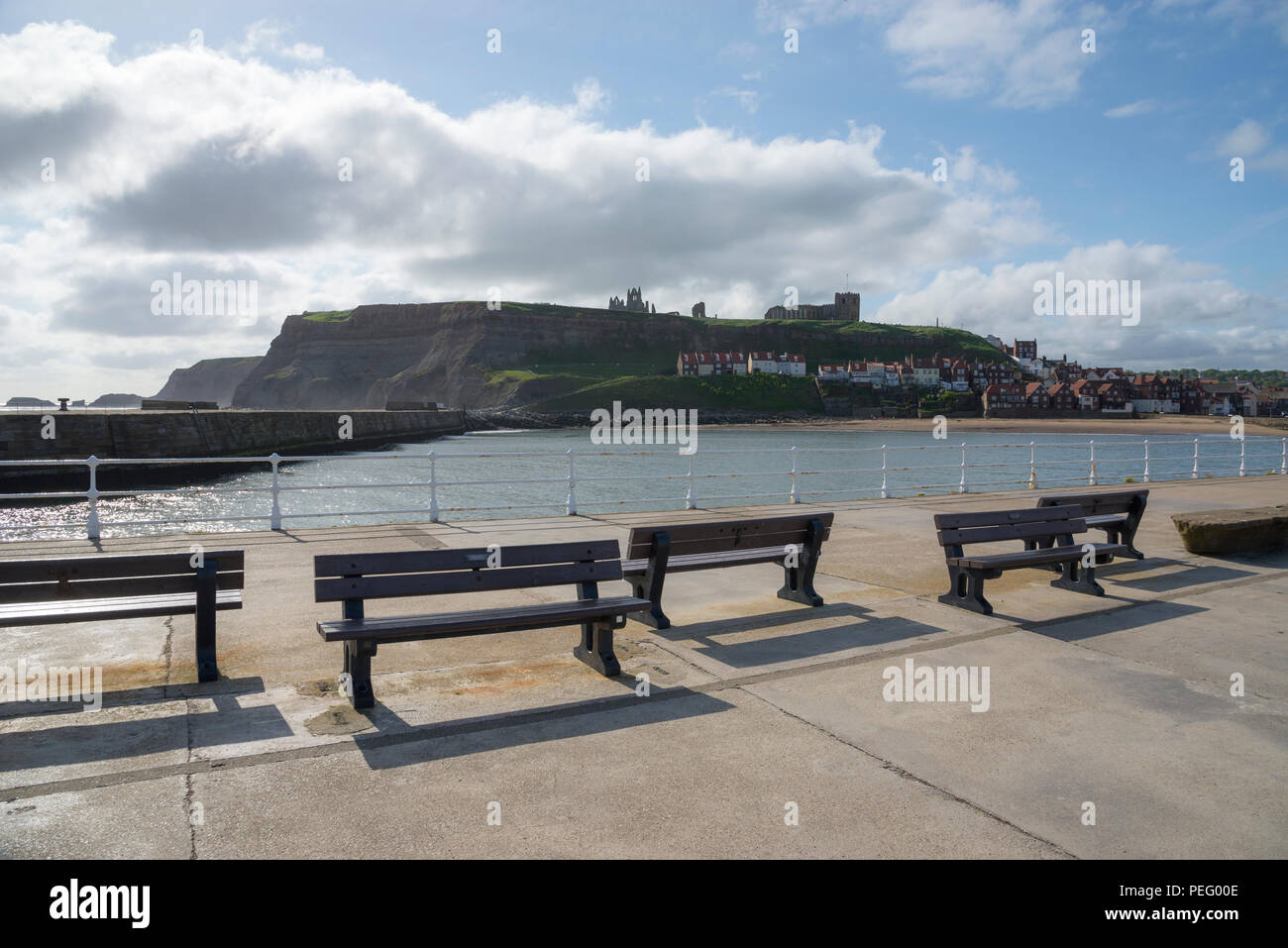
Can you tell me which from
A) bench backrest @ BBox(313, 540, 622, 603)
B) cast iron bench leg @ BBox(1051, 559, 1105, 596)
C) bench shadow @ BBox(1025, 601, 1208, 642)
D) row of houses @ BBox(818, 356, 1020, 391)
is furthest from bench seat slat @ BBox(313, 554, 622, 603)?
row of houses @ BBox(818, 356, 1020, 391)

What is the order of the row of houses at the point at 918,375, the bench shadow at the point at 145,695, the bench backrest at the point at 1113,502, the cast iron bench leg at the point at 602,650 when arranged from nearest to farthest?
the bench shadow at the point at 145,695, the cast iron bench leg at the point at 602,650, the bench backrest at the point at 1113,502, the row of houses at the point at 918,375

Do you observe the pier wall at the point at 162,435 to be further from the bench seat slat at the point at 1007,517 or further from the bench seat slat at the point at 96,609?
the bench seat slat at the point at 1007,517

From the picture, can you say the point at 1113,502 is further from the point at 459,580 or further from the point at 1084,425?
the point at 1084,425

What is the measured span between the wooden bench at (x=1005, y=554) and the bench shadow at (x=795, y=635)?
2.43 ft

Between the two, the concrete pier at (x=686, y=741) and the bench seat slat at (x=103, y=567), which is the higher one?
the bench seat slat at (x=103, y=567)

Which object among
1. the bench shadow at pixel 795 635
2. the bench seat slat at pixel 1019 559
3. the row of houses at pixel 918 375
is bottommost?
the bench shadow at pixel 795 635

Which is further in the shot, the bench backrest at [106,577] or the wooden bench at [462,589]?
the bench backrest at [106,577]

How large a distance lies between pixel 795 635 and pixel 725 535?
1.06 metres

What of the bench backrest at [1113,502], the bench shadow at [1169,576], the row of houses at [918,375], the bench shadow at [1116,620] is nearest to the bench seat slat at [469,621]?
the bench shadow at [1116,620]

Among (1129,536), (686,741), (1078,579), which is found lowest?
(686,741)

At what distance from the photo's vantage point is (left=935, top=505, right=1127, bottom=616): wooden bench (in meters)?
7.21

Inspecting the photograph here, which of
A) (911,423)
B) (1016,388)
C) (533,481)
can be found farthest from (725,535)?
(1016,388)

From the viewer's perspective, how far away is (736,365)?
178 meters

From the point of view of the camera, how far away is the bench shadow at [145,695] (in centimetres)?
462
